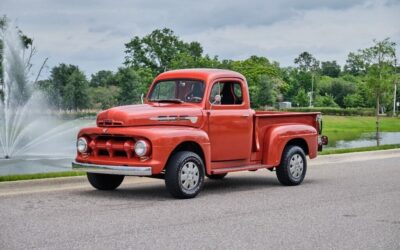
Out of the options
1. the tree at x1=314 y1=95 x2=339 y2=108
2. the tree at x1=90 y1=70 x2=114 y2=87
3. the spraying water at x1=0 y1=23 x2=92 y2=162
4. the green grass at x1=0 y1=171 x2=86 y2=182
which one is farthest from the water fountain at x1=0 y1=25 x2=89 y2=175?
the tree at x1=314 y1=95 x2=339 y2=108

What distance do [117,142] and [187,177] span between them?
120 cm

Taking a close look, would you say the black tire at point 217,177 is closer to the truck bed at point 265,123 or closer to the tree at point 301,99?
the truck bed at point 265,123

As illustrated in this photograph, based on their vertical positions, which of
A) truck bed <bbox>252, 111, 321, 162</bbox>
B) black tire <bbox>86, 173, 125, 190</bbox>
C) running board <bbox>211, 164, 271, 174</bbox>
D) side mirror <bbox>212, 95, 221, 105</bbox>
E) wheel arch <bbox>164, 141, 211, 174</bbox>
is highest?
side mirror <bbox>212, 95, 221, 105</bbox>

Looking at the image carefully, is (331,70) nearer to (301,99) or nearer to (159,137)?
(301,99)

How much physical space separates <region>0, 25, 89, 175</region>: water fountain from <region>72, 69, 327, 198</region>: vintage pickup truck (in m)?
8.74

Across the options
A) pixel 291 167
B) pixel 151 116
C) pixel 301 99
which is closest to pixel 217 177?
pixel 291 167

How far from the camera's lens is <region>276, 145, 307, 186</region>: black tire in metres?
13.0

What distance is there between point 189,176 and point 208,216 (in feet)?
5.57

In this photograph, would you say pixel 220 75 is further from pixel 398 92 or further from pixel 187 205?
pixel 398 92

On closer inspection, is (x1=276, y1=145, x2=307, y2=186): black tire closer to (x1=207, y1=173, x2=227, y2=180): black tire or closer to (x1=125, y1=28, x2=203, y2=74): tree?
(x1=207, y1=173, x2=227, y2=180): black tire

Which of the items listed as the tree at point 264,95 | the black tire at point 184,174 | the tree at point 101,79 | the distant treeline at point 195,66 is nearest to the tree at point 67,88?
the distant treeline at point 195,66

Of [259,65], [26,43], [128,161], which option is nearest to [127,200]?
[128,161]

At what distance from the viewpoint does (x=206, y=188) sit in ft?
41.9

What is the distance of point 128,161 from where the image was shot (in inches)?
428
